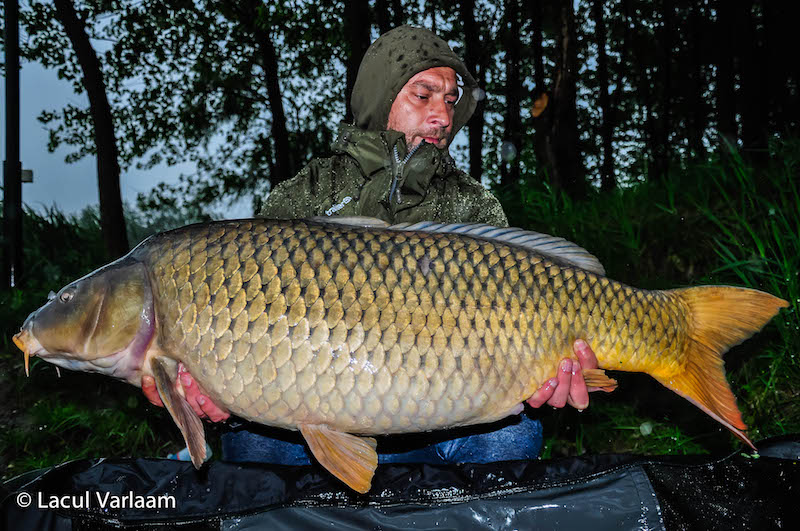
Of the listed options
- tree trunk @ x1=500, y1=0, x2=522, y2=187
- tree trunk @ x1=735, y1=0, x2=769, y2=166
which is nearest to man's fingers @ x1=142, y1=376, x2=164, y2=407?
tree trunk @ x1=735, y1=0, x2=769, y2=166

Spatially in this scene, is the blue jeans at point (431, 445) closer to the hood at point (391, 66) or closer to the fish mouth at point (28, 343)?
the fish mouth at point (28, 343)

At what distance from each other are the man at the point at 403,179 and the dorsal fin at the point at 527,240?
390 millimetres

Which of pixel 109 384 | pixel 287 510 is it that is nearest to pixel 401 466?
pixel 287 510

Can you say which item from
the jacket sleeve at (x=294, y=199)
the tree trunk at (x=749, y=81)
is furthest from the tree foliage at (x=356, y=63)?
the jacket sleeve at (x=294, y=199)

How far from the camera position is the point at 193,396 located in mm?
1301

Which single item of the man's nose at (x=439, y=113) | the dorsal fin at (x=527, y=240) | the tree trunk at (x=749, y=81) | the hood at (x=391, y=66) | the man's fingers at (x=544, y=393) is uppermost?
the tree trunk at (x=749, y=81)

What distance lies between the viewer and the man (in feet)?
5.14

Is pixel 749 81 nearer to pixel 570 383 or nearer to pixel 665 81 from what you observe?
pixel 570 383

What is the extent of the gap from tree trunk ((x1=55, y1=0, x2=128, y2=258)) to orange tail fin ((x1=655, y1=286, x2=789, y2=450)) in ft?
16.3

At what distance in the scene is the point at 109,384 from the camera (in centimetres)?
277

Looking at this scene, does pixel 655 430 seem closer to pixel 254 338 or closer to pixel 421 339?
pixel 421 339

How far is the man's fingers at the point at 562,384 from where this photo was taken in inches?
50.5

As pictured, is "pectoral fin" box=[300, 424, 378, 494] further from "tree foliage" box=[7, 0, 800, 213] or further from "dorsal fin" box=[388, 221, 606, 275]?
"tree foliage" box=[7, 0, 800, 213]

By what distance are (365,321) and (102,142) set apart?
17.1 feet
